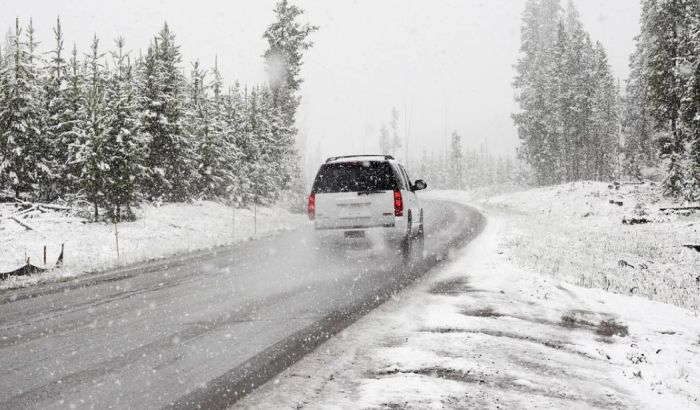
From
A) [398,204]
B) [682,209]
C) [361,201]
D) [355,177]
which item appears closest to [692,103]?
[682,209]

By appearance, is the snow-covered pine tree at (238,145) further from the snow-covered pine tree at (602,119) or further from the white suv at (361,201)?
the snow-covered pine tree at (602,119)

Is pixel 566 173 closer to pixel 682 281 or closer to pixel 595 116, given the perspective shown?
pixel 595 116

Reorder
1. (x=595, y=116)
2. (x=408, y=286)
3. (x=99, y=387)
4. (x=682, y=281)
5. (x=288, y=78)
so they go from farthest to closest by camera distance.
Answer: (x=595, y=116), (x=288, y=78), (x=682, y=281), (x=408, y=286), (x=99, y=387)

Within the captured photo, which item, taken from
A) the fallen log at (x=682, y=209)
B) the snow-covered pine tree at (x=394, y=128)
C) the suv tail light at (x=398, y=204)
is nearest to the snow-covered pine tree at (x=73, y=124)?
the suv tail light at (x=398, y=204)

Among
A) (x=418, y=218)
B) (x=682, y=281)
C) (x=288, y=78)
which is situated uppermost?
(x=288, y=78)

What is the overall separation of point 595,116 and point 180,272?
155 ft

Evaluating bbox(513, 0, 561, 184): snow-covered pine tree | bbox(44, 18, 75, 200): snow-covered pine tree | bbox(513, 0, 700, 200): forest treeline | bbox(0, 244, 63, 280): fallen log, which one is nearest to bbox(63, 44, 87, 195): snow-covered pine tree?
bbox(44, 18, 75, 200): snow-covered pine tree

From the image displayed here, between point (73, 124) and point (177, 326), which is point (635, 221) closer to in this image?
point (177, 326)

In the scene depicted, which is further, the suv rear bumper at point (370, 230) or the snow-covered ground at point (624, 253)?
the suv rear bumper at point (370, 230)

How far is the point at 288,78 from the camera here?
39.3m

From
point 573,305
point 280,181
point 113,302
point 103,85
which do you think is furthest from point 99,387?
→ point 280,181

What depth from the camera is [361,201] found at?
11312 millimetres

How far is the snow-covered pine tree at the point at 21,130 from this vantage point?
23156 millimetres

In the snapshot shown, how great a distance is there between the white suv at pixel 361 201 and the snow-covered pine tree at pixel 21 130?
17.9 meters
